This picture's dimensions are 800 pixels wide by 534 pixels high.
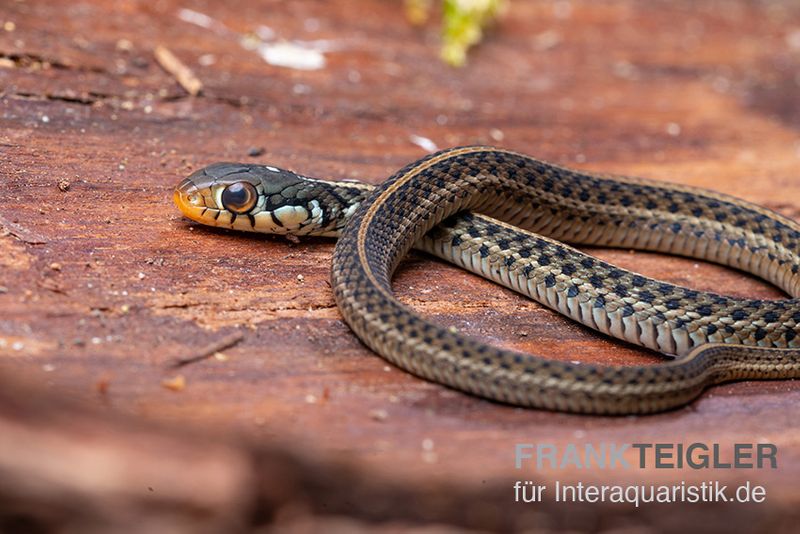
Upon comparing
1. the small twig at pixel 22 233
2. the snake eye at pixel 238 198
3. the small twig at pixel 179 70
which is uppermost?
the small twig at pixel 179 70

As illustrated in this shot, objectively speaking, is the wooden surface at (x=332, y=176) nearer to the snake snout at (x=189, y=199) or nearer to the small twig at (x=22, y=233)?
the small twig at (x=22, y=233)

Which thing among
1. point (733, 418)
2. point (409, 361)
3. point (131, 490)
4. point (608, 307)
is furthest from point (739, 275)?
point (131, 490)

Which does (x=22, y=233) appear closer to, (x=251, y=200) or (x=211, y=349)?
(x=251, y=200)

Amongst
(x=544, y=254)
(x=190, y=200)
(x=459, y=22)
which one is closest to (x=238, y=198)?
(x=190, y=200)

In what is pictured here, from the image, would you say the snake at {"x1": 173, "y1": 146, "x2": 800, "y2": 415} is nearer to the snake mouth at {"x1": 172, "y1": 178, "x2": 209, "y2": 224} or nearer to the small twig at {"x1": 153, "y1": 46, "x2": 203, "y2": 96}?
the snake mouth at {"x1": 172, "y1": 178, "x2": 209, "y2": 224}

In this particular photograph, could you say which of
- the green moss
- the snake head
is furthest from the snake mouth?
the green moss

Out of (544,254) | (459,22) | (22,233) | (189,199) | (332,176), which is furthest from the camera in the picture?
(459,22)

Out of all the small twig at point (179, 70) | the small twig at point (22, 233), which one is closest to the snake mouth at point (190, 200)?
the small twig at point (22, 233)
